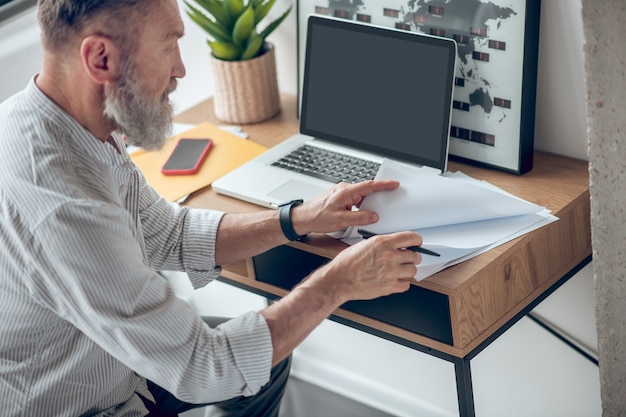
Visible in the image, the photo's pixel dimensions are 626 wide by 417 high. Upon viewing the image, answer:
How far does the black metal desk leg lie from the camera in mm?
1429

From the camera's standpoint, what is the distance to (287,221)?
1.54 metres

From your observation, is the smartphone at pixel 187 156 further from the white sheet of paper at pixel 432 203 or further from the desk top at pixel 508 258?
the white sheet of paper at pixel 432 203

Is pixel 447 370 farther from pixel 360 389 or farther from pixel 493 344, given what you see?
pixel 360 389

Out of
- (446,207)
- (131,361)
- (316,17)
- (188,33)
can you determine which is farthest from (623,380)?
(188,33)

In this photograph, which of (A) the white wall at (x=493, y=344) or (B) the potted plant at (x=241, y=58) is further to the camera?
(B) the potted plant at (x=241, y=58)

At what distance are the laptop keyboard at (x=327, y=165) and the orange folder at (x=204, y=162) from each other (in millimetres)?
114

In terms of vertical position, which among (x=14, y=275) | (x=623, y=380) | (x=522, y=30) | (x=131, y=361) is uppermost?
(x=522, y=30)

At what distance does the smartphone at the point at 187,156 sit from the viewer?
72.0 inches

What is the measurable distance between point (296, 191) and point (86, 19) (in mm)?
543

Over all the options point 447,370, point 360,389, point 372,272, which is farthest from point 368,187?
point 360,389

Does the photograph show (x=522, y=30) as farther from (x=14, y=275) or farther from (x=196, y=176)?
(x=14, y=275)

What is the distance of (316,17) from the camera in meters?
1.78

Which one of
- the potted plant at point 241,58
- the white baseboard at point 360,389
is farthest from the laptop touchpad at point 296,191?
the white baseboard at point 360,389

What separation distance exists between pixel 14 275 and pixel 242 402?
56 centimetres
